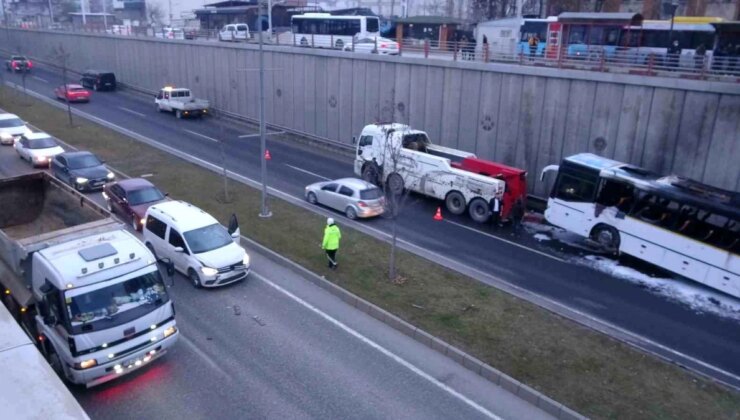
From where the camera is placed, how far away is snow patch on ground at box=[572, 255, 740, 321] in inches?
567

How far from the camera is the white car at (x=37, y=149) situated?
25.0 meters

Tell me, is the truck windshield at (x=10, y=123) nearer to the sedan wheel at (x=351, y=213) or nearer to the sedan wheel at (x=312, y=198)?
the sedan wheel at (x=312, y=198)

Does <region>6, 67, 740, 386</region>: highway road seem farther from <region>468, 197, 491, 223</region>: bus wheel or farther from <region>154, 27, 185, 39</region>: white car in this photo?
<region>154, 27, 185, 39</region>: white car

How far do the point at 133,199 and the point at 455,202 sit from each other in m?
11.6

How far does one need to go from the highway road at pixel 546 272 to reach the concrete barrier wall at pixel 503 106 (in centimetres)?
416

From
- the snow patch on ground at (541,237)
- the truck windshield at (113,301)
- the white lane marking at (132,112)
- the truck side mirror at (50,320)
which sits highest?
the truck windshield at (113,301)

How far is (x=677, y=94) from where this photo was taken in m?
19.2

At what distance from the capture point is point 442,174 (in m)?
21.4

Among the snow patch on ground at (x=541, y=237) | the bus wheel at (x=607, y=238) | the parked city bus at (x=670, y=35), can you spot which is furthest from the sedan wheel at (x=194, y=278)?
the parked city bus at (x=670, y=35)

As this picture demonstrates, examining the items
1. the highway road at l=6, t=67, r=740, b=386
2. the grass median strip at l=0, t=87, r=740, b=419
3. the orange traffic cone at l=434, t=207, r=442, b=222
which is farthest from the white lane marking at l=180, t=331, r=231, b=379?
the orange traffic cone at l=434, t=207, r=442, b=222

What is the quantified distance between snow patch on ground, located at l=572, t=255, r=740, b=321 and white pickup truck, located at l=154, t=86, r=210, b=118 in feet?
98.1

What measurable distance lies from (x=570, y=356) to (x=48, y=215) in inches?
516

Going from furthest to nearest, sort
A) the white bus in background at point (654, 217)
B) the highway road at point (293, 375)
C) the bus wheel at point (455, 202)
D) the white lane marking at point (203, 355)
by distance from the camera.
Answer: the bus wheel at point (455, 202) < the white bus in background at point (654, 217) < the white lane marking at point (203, 355) < the highway road at point (293, 375)

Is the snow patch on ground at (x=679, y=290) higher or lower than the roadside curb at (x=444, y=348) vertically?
lower
